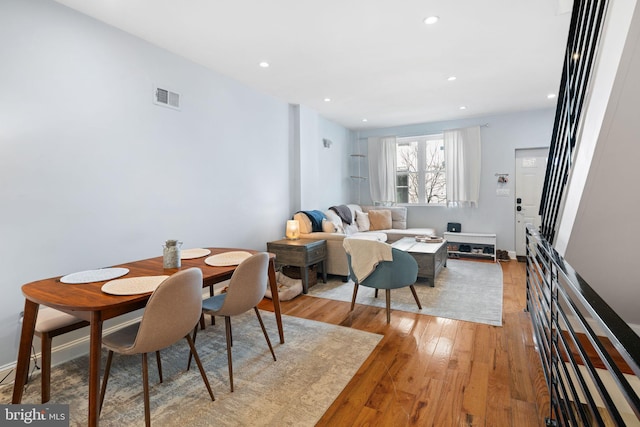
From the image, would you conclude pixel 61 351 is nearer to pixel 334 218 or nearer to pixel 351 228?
pixel 334 218

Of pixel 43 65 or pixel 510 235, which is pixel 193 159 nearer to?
pixel 43 65

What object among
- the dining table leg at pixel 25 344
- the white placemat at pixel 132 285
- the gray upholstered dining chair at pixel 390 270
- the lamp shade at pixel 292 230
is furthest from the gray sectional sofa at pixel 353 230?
the dining table leg at pixel 25 344

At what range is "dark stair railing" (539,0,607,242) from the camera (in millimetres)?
1515

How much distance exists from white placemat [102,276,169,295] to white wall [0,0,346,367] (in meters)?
0.98

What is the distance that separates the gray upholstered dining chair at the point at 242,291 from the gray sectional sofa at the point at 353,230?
2245 mm

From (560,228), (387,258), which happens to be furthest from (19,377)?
(560,228)

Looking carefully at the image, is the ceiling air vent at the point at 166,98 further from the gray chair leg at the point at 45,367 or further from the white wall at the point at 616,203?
the white wall at the point at 616,203

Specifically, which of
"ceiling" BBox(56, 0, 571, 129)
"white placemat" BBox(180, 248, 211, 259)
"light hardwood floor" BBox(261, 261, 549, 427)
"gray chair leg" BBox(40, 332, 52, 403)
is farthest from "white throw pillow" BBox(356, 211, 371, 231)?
"gray chair leg" BBox(40, 332, 52, 403)

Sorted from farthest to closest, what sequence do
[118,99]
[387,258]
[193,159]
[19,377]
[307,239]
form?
[307,239] < [193,159] < [387,258] < [118,99] < [19,377]

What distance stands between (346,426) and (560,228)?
6.25ft

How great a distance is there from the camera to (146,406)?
1.65 metres

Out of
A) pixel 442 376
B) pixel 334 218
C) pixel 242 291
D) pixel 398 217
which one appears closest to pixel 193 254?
pixel 242 291

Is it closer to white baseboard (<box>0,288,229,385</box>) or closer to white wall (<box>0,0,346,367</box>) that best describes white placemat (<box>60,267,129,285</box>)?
white wall (<box>0,0,346,367</box>)

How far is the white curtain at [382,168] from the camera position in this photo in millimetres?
6750
